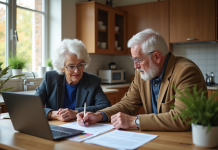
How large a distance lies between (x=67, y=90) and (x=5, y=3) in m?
1.98

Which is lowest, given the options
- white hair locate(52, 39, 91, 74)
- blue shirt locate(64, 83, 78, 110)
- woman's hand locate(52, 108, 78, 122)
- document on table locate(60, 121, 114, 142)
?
document on table locate(60, 121, 114, 142)

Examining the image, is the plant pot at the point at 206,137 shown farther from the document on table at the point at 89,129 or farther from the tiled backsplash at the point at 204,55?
the tiled backsplash at the point at 204,55

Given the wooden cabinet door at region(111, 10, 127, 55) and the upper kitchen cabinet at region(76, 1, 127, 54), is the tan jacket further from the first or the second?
the wooden cabinet door at region(111, 10, 127, 55)

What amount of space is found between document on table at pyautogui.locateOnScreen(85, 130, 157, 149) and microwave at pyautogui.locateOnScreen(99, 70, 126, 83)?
10.3 feet

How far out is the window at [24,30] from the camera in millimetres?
3387

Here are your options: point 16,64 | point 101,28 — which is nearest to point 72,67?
point 16,64

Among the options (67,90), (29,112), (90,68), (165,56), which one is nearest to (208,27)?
(90,68)

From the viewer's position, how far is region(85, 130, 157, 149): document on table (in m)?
1.09

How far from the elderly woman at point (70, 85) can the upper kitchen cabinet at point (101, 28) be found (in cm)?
198

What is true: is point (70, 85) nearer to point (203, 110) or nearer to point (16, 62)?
point (203, 110)

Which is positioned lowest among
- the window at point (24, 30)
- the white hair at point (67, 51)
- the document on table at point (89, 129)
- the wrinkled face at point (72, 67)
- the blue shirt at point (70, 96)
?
the document on table at point (89, 129)

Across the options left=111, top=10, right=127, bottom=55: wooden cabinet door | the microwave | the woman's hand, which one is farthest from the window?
the woman's hand

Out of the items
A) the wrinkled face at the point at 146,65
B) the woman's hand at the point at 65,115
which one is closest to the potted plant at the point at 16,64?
the woman's hand at the point at 65,115

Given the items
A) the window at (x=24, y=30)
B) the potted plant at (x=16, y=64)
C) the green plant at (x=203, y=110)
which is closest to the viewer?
the green plant at (x=203, y=110)
